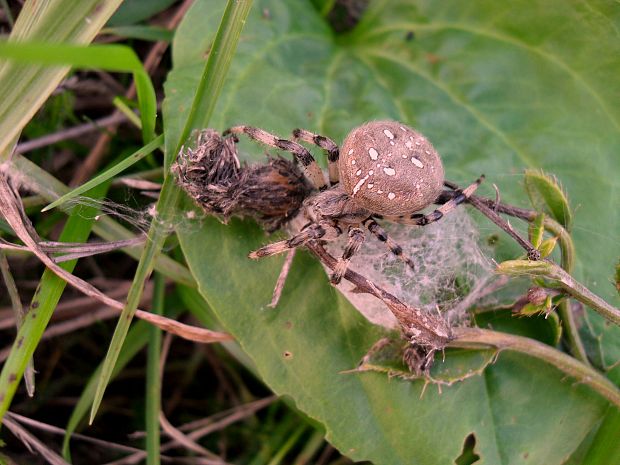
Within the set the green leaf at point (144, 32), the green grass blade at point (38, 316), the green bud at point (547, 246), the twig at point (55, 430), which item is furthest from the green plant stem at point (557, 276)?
the green leaf at point (144, 32)

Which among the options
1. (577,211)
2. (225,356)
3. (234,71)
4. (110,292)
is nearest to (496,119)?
(577,211)

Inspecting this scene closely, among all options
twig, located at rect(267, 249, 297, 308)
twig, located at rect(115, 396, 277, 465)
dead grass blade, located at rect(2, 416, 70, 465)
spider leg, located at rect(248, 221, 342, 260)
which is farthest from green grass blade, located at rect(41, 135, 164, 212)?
twig, located at rect(115, 396, 277, 465)

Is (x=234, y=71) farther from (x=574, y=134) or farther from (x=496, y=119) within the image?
(x=574, y=134)

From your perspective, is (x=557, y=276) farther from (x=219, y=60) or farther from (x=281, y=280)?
(x=219, y=60)

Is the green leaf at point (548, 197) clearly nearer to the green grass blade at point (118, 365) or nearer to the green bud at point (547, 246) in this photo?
the green bud at point (547, 246)

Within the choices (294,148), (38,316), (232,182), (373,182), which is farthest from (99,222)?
(373,182)
